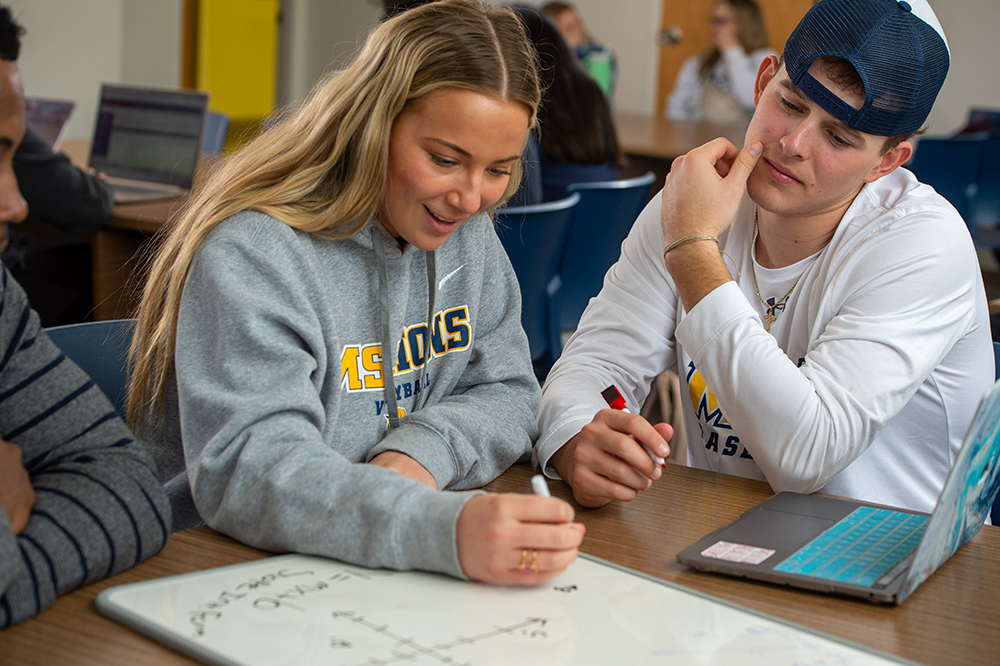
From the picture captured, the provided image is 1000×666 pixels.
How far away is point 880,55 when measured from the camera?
47.5 inches

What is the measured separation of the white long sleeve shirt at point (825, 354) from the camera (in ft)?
3.85

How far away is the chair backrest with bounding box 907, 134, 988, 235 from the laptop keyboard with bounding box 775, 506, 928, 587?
3.82m

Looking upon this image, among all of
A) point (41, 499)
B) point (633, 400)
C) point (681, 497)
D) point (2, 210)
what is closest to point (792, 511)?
point (681, 497)

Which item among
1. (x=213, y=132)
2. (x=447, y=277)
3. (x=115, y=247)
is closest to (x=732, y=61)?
(x=213, y=132)

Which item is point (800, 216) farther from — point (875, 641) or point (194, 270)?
point (194, 270)

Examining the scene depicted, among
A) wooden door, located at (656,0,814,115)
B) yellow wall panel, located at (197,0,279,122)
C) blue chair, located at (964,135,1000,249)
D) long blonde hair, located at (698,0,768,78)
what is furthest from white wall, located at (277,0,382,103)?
blue chair, located at (964,135,1000,249)

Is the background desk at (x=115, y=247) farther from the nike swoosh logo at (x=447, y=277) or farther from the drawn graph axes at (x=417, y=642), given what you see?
the drawn graph axes at (x=417, y=642)

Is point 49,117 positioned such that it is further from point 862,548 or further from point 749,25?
point 749,25

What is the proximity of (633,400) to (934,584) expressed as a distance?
2.00 ft

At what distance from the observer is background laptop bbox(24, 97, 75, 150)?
3400mm

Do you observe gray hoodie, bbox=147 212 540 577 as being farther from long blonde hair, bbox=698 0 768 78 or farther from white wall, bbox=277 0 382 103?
white wall, bbox=277 0 382 103

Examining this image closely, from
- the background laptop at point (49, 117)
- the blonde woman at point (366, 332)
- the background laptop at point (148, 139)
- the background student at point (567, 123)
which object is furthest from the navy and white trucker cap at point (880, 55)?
the background laptop at point (49, 117)

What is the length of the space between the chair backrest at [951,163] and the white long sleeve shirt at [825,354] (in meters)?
3.44

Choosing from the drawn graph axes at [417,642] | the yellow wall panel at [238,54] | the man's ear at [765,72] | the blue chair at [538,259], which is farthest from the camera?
the yellow wall panel at [238,54]
